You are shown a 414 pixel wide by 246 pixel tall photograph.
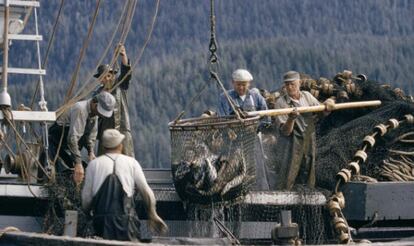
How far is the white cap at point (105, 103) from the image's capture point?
892 inches

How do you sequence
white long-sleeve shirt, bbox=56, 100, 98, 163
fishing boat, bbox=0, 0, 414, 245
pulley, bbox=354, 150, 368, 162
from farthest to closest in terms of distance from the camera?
pulley, bbox=354, 150, 368, 162 < white long-sleeve shirt, bbox=56, 100, 98, 163 < fishing boat, bbox=0, 0, 414, 245

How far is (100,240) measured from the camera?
803 inches

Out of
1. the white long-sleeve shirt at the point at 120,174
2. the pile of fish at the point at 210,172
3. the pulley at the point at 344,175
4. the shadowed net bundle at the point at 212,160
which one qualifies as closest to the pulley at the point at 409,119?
the pulley at the point at 344,175

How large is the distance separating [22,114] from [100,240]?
11.7 feet

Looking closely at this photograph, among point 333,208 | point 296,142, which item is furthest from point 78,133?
point 333,208

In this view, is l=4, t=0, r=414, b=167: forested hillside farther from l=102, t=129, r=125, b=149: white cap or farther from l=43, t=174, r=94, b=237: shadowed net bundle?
l=102, t=129, r=125, b=149: white cap

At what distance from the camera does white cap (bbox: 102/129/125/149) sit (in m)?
20.4

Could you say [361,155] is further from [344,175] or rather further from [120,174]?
[120,174]

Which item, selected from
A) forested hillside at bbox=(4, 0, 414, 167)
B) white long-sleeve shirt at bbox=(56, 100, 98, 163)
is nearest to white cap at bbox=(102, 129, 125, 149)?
white long-sleeve shirt at bbox=(56, 100, 98, 163)

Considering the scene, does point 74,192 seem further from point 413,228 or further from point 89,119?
point 413,228

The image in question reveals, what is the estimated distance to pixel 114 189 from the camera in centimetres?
2042

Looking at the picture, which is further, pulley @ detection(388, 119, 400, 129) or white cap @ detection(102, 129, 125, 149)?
pulley @ detection(388, 119, 400, 129)

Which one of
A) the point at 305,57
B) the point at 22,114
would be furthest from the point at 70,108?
the point at 305,57

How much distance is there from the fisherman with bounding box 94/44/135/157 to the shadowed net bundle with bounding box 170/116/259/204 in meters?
1.29
